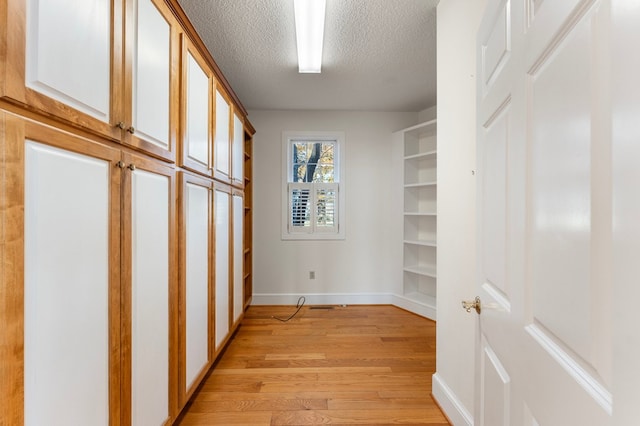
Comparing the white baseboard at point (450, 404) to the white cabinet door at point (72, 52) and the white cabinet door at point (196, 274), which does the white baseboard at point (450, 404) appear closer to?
the white cabinet door at point (196, 274)

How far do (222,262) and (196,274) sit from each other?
0.53m

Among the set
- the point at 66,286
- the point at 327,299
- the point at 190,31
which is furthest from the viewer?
the point at 327,299

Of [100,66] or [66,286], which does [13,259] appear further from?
[100,66]

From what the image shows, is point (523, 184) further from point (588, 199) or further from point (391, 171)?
point (391, 171)

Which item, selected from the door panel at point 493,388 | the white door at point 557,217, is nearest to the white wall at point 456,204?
the door panel at point 493,388

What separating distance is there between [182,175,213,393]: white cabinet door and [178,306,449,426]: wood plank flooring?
30 centimetres

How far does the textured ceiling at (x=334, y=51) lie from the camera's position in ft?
6.14

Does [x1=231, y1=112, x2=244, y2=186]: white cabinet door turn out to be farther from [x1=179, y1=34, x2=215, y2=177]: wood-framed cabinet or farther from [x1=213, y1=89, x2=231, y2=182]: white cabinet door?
[x1=179, y1=34, x2=215, y2=177]: wood-framed cabinet

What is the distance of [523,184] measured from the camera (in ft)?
2.24

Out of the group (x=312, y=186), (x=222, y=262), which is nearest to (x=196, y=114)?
(x=222, y=262)

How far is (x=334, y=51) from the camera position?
2.33m

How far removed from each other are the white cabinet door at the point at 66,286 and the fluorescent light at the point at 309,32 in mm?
1496

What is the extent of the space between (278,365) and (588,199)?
2247mm

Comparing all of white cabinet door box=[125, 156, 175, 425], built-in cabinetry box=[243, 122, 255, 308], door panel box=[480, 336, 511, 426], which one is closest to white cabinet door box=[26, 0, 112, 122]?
white cabinet door box=[125, 156, 175, 425]
